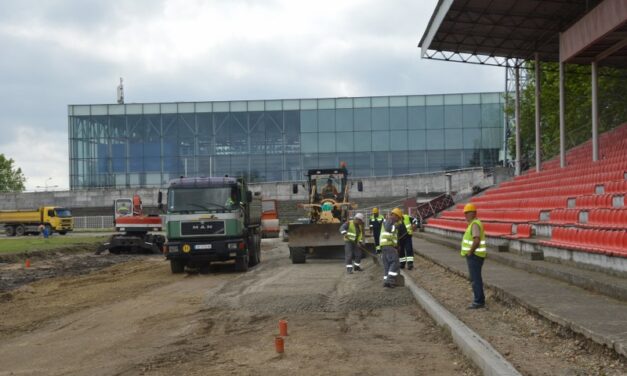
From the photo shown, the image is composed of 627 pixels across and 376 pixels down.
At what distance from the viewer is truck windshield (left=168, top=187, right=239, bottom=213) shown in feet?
63.0

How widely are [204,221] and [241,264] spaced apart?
186cm

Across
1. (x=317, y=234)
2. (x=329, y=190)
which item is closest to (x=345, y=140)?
(x=329, y=190)

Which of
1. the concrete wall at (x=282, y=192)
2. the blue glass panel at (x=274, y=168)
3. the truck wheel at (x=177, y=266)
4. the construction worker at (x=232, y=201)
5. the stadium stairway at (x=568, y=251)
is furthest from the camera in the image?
the blue glass panel at (x=274, y=168)

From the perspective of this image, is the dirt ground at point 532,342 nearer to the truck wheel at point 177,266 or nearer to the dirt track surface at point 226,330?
the dirt track surface at point 226,330

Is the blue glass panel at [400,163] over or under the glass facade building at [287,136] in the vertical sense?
under

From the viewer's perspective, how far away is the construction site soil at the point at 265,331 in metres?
7.36

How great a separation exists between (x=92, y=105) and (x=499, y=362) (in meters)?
63.2

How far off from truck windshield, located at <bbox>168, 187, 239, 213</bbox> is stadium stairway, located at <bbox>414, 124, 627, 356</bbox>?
21.1ft

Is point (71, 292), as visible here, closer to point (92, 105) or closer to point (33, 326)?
point (33, 326)

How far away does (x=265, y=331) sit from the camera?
31.8ft

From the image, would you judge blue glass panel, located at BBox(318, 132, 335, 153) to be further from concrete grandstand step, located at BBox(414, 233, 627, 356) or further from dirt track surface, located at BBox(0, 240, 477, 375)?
concrete grandstand step, located at BBox(414, 233, 627, 356)

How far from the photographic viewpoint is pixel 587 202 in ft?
56.8

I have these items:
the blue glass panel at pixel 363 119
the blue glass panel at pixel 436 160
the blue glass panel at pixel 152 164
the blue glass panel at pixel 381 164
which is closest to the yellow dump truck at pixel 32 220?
the blue glass panel at pixel 152 164

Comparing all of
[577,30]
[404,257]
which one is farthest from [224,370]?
[577,30]
